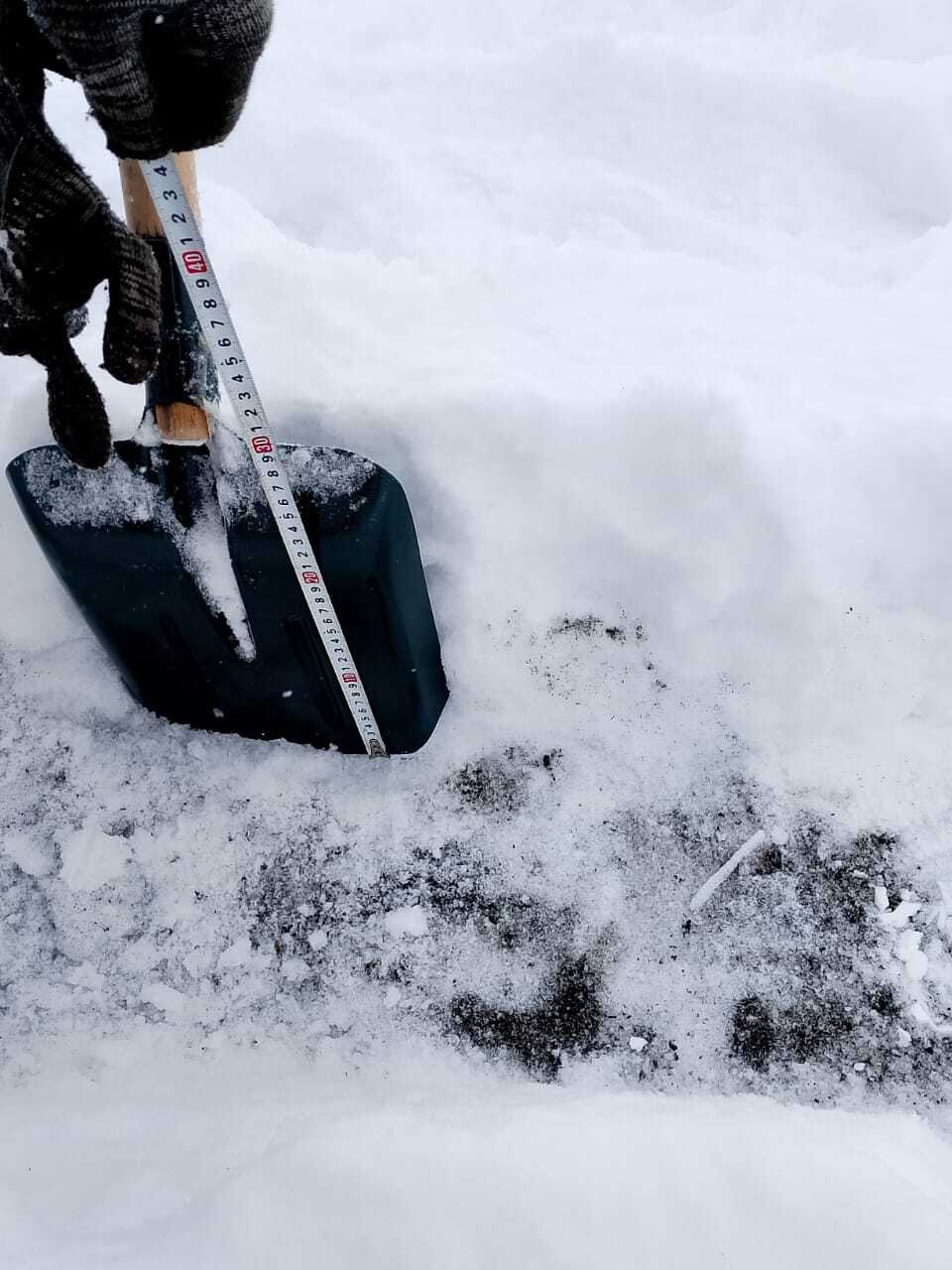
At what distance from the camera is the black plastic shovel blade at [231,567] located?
1152mm

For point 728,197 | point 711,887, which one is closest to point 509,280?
point 728,197

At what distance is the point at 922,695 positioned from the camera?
1.42 m

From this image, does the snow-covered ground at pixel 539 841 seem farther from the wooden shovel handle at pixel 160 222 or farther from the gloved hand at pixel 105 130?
the gloved hand at pixel 105 130

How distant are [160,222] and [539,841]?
107 cm

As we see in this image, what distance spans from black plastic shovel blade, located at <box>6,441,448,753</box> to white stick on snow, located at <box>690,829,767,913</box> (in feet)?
1.82

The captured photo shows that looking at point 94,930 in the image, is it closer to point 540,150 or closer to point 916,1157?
point 916,1157

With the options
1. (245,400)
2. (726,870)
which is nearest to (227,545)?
(245,400)

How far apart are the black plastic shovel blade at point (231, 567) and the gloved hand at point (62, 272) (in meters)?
0.14

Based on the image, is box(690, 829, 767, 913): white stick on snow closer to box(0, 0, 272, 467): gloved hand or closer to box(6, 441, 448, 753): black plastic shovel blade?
box(6, 441, 448, 753): black plastic shovel blade

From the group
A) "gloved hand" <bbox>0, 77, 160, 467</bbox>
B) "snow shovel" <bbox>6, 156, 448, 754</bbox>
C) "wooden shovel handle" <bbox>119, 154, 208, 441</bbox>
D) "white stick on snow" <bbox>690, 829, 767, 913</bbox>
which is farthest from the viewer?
"white stick on snow" <bbox>690, 829, 767, 913</bbox>

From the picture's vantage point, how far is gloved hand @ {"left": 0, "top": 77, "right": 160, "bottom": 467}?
86 cm

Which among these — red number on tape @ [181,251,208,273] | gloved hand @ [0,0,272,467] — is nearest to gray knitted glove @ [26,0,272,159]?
gloved hand @ [0,0,272,467]

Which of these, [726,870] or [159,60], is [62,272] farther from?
[726,870]

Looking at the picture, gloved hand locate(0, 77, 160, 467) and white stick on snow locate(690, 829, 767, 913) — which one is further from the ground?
gloved hand locate(0, 77, 160, 467)
